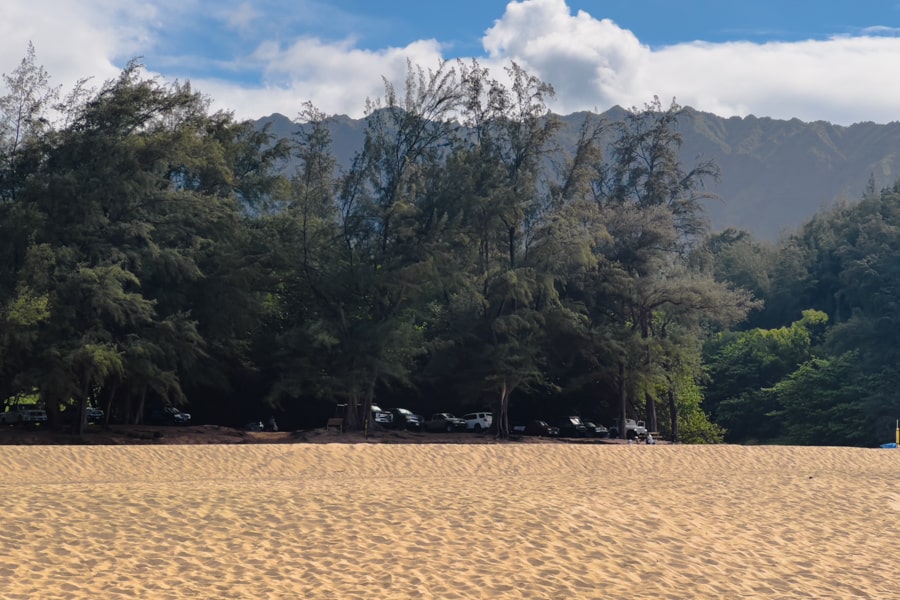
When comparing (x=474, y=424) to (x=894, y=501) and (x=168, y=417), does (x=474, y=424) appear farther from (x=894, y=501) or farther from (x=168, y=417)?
(x=894, y=501)

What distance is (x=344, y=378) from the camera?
4238 cm

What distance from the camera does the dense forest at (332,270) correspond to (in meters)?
40.3

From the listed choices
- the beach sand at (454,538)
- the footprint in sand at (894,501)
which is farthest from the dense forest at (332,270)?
the footprint in sand at (894,501)

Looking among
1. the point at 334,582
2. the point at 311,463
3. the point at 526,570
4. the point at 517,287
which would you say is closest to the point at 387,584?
the point at 334,582

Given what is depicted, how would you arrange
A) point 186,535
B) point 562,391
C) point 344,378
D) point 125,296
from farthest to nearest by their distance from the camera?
point 562,391
point 344,378
point 125,296
point 186,535

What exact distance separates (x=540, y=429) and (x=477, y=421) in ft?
12.6

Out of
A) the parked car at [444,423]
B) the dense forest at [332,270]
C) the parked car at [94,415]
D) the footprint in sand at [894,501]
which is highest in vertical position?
the dense forest at [332,270]

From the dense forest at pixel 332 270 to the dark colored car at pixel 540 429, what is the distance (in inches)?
92.1

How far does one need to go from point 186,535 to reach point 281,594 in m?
3.11

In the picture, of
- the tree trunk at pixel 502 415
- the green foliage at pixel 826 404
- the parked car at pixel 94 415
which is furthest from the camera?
the green foliage at pixel 826 404

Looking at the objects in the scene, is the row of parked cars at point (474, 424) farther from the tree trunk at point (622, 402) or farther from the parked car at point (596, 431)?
the tree trunk at point (622, 402)

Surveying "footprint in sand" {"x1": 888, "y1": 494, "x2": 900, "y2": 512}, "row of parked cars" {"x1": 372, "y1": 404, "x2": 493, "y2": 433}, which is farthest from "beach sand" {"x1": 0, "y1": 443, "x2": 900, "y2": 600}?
"row of parked cars" {"x1": 372, "y1": 404, "x2": 493, "y2": 433}

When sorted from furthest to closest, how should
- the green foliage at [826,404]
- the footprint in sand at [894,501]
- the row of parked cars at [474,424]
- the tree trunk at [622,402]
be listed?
the green foliage at [826,404] < the row of parked cars at [474,424] < the tree trunk at [622,402] < the footprint in sand at [894,501]

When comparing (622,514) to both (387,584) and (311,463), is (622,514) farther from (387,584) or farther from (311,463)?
(311,463)
